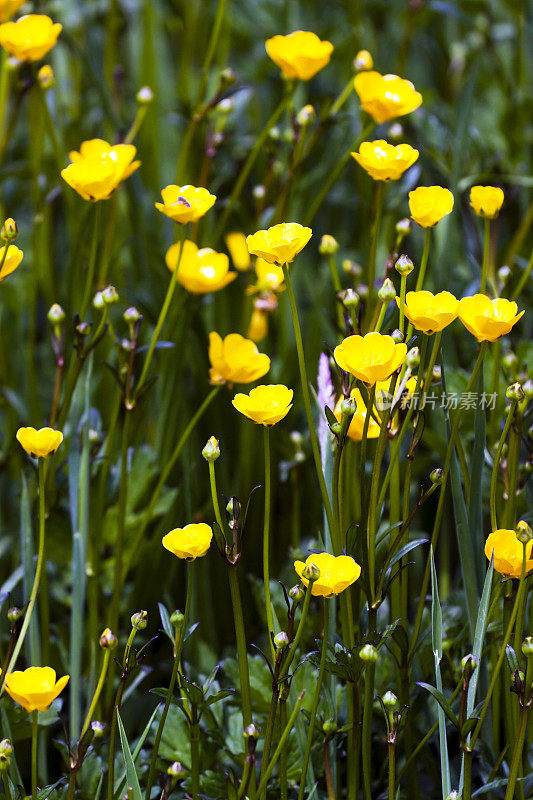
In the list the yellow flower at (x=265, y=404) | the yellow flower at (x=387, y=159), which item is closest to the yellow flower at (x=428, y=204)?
the yellow flower at (x=387, y=159)

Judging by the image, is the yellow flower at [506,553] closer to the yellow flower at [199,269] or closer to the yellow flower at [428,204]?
the yellow flower at [428,204]

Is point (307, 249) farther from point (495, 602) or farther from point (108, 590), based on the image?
point (495, 602)

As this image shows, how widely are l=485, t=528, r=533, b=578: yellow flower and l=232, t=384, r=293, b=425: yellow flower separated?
0.47ft

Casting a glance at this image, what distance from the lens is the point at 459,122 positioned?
1028 mm

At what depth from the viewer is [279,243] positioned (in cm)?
52

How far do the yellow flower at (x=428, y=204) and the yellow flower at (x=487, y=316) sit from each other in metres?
0.07

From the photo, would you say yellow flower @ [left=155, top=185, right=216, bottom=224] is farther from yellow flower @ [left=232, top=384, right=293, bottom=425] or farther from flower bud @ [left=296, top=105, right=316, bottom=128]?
flower bud @ [left=296, top=105, right=316, bottom=128]

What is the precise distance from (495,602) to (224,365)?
27 cm

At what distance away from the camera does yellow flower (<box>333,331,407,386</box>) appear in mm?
490

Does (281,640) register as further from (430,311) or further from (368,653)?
(430,311)

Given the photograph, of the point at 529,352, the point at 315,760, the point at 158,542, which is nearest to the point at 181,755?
the point at 315,760

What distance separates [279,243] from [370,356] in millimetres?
85

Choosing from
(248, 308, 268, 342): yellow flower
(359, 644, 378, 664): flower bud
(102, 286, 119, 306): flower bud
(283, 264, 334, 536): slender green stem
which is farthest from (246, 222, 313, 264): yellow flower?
(248, 308, 268, 342): yellow flower

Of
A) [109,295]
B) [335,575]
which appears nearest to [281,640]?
[335,575]
